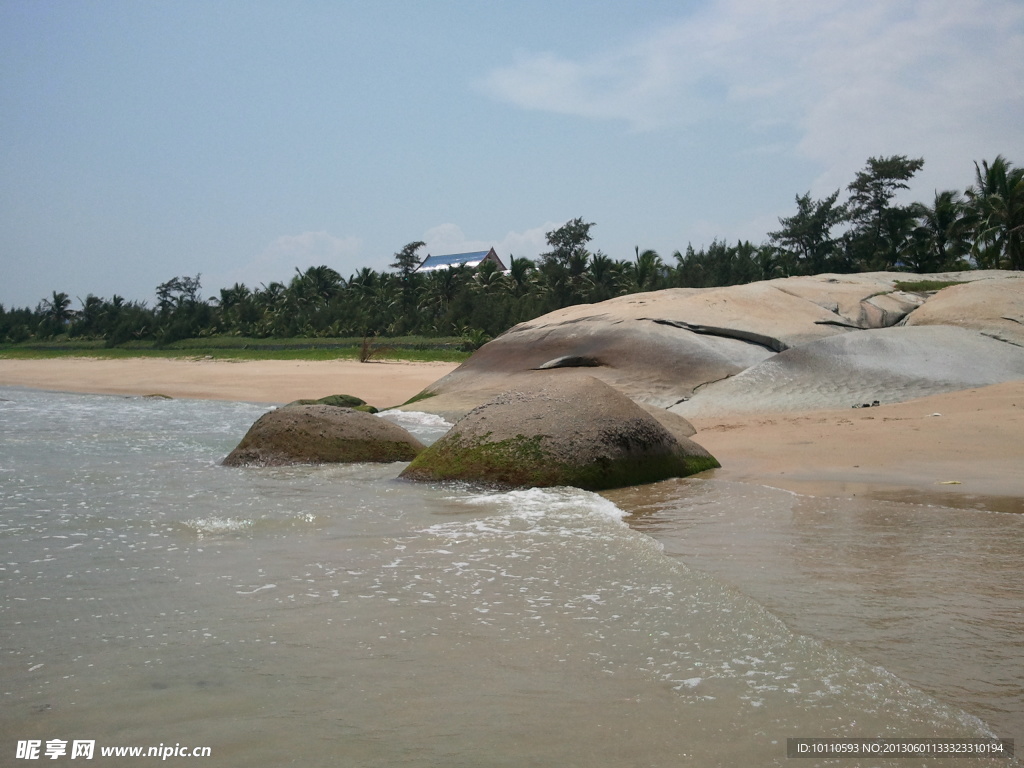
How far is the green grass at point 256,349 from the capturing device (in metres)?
31.8

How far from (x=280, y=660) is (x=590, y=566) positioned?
160cm

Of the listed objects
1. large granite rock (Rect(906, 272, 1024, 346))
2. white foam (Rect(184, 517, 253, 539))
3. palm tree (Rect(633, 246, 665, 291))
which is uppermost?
palm tree (Rect(633, 246, 665, 291))

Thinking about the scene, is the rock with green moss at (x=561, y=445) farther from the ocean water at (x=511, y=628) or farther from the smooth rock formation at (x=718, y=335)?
the smooth rock formation at (x=718, y=335)

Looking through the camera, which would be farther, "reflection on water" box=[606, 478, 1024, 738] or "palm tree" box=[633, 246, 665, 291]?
"palm tree" box=[633, 246, 665, 291]

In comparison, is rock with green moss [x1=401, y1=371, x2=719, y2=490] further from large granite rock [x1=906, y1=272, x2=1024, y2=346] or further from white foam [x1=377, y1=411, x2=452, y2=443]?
large granite rock [x1=906, y1=272, x2=1024, y2=346]

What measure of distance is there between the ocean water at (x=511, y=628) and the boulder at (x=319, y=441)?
2107mm

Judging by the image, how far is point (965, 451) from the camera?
675 cm

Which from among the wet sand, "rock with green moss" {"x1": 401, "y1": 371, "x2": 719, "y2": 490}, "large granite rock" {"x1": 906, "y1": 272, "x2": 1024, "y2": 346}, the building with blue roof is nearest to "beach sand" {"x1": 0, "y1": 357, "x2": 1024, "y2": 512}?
the wet sand

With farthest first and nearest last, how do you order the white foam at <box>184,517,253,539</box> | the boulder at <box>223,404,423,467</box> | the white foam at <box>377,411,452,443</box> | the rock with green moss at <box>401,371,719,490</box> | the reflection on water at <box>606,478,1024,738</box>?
1. the white foam at <box>377,411,452,443</box>
2. the boulder at <box>223,404,423,467</box>
3. the rock with green moss at <box>401,371,719,490</box>
4. the white foam at <box>184,517,253,539</box>
5. the reflection on water at <box>606,478,1024,738</box>

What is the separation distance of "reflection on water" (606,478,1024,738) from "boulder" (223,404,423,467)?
293cm

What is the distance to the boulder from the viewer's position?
770 cm

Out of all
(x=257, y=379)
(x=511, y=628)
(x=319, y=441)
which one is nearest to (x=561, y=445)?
(x=319, y=441)

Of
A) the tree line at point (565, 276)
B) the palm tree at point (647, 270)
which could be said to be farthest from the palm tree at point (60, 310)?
the palm tree at point (647, 270)

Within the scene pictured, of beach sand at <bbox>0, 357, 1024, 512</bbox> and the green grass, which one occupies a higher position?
the green grass
